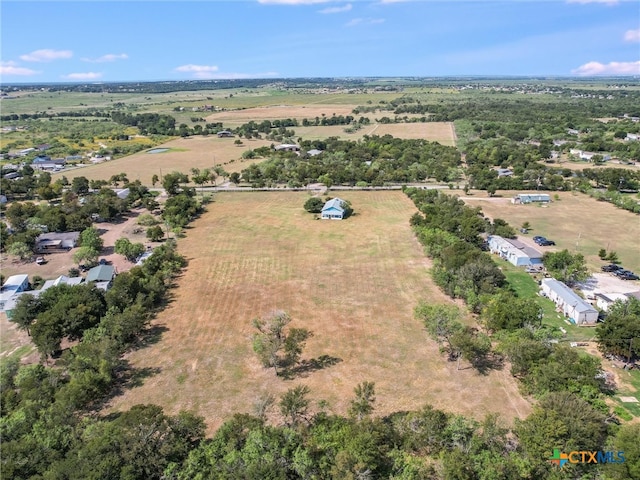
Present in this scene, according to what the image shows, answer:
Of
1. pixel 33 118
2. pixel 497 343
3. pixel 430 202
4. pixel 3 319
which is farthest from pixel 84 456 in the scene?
pixel 33 118

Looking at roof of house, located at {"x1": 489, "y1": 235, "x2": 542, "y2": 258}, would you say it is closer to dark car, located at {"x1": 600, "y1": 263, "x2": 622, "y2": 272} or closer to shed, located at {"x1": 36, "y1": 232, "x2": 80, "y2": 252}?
dark car, located at {"x1": 600, "y1": 263, "x2": 622, "y2": 272}

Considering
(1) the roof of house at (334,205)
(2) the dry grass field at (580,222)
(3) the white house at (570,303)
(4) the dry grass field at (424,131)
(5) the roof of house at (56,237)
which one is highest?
(4) the dry grass field at (424,131)

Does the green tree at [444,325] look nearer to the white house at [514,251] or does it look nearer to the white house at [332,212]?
the white house at [514,251]

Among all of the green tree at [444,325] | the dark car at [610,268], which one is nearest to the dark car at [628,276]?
the dark car at [610,268]

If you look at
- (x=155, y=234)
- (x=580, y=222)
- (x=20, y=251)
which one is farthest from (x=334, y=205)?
(x=20, y=251)

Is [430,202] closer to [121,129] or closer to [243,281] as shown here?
[243,281]

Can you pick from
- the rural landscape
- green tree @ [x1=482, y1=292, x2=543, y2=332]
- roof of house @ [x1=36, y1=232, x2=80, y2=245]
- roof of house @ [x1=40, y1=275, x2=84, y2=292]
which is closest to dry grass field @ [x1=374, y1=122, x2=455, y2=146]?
the rural landscape

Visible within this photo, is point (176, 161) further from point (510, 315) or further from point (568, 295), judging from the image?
point (568, 295)
